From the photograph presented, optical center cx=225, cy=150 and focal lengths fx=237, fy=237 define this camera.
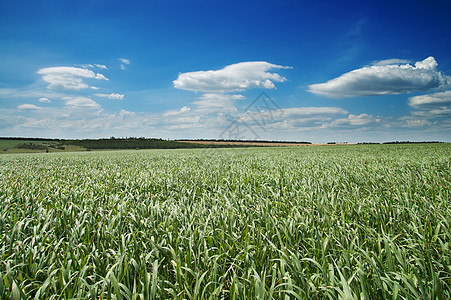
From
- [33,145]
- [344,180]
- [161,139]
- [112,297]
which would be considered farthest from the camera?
[161,139]

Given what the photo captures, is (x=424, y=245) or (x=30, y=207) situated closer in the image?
(x=424, y=245)

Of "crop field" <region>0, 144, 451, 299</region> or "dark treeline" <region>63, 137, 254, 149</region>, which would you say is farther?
"dark treeline" <region>63, 137, 254, 149</region>

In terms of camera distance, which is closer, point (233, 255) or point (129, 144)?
point (233, 255)

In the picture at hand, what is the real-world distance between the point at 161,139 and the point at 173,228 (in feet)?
307

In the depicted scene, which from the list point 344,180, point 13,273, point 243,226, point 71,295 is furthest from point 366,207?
point 13,273

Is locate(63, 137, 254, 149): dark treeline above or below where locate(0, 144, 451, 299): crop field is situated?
above

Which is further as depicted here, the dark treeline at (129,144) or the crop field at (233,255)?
the dark treeline at (129,144)

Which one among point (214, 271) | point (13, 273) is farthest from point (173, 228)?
point (13, 273)

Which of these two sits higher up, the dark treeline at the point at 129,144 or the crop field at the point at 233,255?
the dark treeline at the point at 129,144

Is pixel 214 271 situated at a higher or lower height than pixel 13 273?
higher

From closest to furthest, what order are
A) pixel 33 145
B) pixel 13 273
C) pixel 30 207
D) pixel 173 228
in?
pixel 13 273 → pixel 173 228 → pixel 30 207 → pixel 33 145

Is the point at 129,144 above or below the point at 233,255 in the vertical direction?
above

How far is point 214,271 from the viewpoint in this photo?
2021 mm

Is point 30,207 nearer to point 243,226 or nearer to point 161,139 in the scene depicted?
point 243,226
